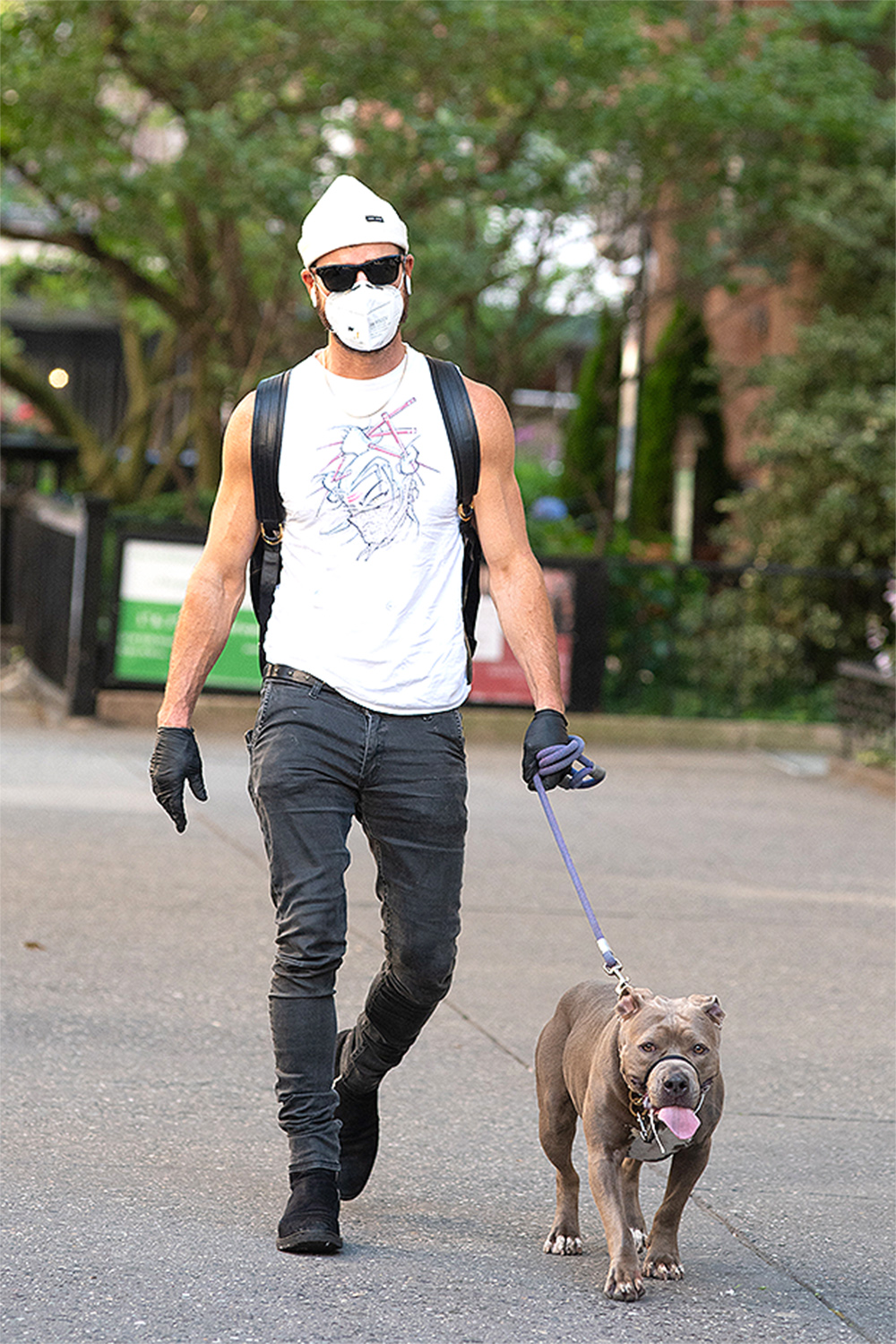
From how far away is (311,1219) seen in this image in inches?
155

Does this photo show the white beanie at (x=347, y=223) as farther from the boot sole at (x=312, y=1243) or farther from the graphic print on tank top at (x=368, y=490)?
the boot sole at (x=312, y=1243)

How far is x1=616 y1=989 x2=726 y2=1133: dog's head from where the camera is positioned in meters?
3.55

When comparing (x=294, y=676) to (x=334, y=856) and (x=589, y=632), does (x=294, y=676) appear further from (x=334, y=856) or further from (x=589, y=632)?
(x=589, y=632)

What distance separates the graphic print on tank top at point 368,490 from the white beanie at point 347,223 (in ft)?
1.32

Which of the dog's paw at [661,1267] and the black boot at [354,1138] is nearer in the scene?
the dog's paw at [661,1267]

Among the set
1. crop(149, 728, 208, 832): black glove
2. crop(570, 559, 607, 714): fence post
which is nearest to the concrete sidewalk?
crop(149, 728, 208, 832): black glove

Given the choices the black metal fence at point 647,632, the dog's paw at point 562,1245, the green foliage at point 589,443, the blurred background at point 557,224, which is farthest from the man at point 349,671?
the green foliage at point 589,443

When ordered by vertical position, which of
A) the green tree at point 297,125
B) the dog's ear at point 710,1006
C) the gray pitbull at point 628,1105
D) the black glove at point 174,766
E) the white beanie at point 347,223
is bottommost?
the gray pitbull at point 628,1105

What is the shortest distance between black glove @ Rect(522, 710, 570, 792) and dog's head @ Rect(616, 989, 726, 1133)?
0.58 meters

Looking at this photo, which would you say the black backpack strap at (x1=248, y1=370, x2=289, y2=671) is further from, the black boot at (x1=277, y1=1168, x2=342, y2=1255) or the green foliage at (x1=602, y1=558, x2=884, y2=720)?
the green foliage at (x1=602, y1=558, x2=884, y2=720)

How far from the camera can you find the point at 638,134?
1688 centimetres

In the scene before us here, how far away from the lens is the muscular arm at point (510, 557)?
423 centimetres

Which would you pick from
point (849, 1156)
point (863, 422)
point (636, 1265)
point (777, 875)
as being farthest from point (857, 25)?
point (636, 1265)

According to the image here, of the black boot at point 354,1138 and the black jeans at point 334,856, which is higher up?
the black jeans at point 334,856
